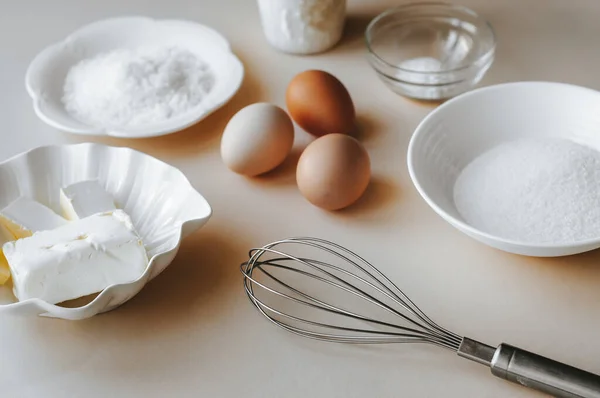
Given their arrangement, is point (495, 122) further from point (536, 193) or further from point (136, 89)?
point (136, 89)

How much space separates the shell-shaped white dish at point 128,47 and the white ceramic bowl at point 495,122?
12.9 inches

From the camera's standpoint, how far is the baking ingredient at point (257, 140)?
35.8 inches

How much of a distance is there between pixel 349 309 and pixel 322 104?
320 millimetres

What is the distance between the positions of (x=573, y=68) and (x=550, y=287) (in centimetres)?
46

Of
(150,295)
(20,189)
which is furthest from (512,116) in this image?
(20,189)

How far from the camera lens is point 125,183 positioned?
902mm

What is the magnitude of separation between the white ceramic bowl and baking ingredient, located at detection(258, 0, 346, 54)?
1.06ft

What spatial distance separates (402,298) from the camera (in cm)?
78

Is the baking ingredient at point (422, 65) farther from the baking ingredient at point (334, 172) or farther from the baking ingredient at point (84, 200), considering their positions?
the baking ingredient at point (84, 200)


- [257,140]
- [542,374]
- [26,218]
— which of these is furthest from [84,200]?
[542,374]

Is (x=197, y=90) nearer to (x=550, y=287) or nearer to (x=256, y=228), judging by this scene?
(x=256, y=228)

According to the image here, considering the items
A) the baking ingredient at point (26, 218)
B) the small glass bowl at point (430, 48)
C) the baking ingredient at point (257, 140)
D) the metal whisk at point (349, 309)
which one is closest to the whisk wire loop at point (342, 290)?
the metal whisk at point (349, 309)

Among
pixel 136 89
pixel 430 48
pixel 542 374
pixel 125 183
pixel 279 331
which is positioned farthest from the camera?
pixel 430 48

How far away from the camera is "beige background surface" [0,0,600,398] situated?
2.34 feet
